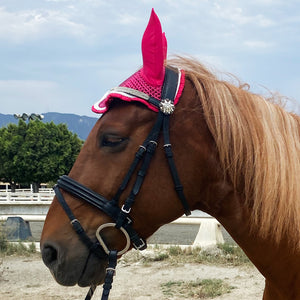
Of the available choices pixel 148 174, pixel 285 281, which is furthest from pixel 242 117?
pixel 285 281

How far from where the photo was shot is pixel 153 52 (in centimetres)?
187

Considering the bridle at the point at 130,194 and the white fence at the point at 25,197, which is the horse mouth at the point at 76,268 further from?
the white fence at the point at 25,197

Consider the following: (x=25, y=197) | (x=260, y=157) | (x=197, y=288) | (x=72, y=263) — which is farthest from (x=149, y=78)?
(x=25, y=197)

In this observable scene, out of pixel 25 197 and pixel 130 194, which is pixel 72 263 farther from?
pixel 25 197

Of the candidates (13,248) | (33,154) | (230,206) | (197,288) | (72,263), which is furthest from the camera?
(33,154)

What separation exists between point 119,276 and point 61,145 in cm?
3749

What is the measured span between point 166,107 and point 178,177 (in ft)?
1.12

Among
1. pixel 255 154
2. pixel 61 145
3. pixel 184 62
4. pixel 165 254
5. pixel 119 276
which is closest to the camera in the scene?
pixel 255 154

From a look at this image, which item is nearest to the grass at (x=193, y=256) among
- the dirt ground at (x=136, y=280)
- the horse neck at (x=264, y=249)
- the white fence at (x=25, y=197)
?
the dirt ground at (x=136, y=280)

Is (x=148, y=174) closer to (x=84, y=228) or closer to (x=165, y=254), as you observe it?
(x=84, y=228)

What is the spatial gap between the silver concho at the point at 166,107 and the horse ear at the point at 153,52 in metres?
0.12

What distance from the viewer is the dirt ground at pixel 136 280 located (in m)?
5.41

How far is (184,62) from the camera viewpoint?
2.17 m

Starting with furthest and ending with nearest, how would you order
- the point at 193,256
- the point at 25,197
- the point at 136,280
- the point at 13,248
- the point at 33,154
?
1. the point at 33,154
2. the point at 25,197
3. the point at 13,248
4. the point at 193,256
5. the point at 136,280
